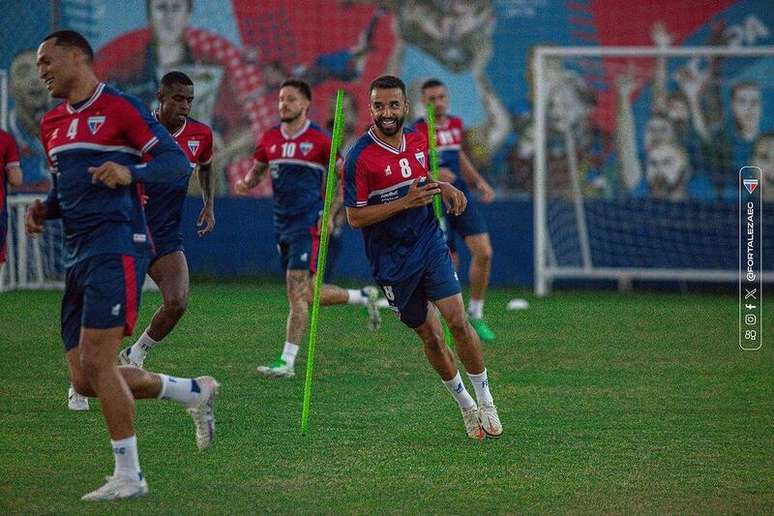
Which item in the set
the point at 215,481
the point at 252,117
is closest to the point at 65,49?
the point at 215,481

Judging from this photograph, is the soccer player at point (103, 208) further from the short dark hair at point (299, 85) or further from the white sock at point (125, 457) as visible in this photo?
the short dark hair at point (299, 85)

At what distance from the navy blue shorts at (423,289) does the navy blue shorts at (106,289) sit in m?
1.89

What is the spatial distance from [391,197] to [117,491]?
8.28 ft

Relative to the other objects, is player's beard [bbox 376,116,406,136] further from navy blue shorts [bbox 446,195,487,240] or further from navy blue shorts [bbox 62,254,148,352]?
navy blue shorts [bbox 446,195,487,240]

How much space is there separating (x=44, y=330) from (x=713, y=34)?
11.2 meters

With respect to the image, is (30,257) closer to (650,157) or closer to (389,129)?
(650,157)

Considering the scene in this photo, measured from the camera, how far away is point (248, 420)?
8.38 meters

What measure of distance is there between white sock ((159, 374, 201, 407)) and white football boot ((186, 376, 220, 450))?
0.13 feet

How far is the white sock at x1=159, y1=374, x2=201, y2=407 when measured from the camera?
6.67m

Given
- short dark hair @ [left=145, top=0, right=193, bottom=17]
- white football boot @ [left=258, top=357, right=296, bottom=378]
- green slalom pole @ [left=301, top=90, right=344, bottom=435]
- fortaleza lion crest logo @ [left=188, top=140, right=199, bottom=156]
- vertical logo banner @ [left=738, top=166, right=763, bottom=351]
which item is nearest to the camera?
green slalom pole @ [left=301, top=90, right=344, bottom=435]

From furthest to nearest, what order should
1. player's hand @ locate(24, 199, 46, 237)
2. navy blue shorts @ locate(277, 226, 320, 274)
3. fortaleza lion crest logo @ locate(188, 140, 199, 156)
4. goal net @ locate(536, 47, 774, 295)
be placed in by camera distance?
goal net @ locate(536, 47, 774, 295) → navy blue shorts @ locate(277, 226, 320, 274) → fortaleza lion crest logo @ locate(188, 140, 199, 156) → player's hand @ locate(24, 199, 46, 237)

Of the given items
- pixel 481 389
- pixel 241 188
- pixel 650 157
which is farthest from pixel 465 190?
pixel 650 157

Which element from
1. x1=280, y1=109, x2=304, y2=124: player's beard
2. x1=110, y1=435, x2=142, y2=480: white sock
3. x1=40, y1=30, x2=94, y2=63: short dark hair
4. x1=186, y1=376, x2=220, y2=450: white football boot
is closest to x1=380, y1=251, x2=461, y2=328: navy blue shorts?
x1=186, y1=376, x2=220, y2=450: white football boot

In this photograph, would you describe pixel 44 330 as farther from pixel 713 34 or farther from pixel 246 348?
pixel 713 34
